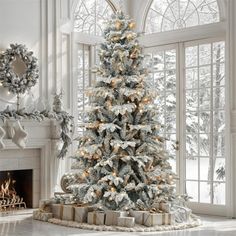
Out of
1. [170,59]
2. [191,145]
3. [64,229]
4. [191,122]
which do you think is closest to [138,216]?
[64,229]

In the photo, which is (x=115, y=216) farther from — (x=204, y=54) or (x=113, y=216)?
(x=204, y=54)

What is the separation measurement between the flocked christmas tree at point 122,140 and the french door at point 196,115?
27.2 inches

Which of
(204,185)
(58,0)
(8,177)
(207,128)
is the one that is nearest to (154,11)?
(58,0)

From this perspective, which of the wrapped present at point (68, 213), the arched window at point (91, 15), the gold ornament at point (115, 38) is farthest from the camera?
the arched window at point (91, 15)

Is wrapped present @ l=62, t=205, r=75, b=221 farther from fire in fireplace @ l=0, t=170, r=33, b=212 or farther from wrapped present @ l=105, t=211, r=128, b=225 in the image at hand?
fire in fireplace @ l=0, t=170, r=33, b=212

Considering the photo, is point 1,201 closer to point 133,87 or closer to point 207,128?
point 133,87

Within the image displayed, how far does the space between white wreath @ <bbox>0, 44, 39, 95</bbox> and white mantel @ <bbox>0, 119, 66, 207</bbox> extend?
0.53 metres

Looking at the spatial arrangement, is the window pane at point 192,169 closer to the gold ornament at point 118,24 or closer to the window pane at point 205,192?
the window pane at point 205,192

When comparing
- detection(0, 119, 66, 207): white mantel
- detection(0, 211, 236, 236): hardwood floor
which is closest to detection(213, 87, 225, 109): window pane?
detection(0, 211, 236, 236): hardwood floor

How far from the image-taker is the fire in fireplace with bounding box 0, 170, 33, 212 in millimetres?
8159

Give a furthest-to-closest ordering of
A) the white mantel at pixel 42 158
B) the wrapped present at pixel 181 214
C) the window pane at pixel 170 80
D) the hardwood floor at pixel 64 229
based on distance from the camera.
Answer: the window pane at pixel 170 80 < the white mantel at pixel 42 158 < the wrapped present at pixel 181 214 < the hardwood floor at pixel 64 229

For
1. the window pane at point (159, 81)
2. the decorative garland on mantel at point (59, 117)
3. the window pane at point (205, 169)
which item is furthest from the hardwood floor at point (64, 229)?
the window pane at point (159, 81)

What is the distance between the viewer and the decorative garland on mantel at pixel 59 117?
789cm

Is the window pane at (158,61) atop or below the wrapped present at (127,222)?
atop
